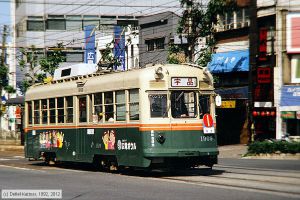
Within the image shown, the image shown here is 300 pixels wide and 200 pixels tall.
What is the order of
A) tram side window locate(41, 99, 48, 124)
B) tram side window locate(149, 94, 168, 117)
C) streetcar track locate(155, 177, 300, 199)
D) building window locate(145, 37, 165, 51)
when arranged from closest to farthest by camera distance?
streetcar track locate(155, 177, 300, 199)
tram side window locate(149, 94, 168, 117)
tram side window locate(41, 99, 48, 124)
building window locate(145, 37, 165, 51)

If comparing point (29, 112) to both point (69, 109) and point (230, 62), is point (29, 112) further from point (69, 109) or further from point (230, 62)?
point (230, 62)

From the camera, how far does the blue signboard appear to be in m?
35.8

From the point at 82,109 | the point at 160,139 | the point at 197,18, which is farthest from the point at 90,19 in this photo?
the point at 160,139

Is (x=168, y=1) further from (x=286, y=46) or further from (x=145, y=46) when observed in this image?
(x=286, y=46)

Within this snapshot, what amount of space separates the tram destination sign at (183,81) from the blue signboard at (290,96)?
18.9m

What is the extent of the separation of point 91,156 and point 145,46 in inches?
1145

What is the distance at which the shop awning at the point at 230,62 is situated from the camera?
124 ft

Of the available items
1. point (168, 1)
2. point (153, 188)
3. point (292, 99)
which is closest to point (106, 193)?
point (153, 188)

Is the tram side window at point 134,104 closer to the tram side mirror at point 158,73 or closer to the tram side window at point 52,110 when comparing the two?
the tram side mirror at point 158,73

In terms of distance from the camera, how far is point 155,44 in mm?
47438

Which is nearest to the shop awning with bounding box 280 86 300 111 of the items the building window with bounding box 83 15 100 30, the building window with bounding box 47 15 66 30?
the building window with bounding box 83 15 100 30

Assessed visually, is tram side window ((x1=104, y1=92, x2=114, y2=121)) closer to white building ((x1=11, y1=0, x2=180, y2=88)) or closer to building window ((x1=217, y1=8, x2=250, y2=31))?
building window ((x1=217, y1=8, x2=250, y2=31))

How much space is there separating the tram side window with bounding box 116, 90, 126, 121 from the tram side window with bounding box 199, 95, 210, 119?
2135 mm

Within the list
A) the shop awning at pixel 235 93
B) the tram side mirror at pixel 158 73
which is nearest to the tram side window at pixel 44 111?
the tram side mirror at pixel 158 73
